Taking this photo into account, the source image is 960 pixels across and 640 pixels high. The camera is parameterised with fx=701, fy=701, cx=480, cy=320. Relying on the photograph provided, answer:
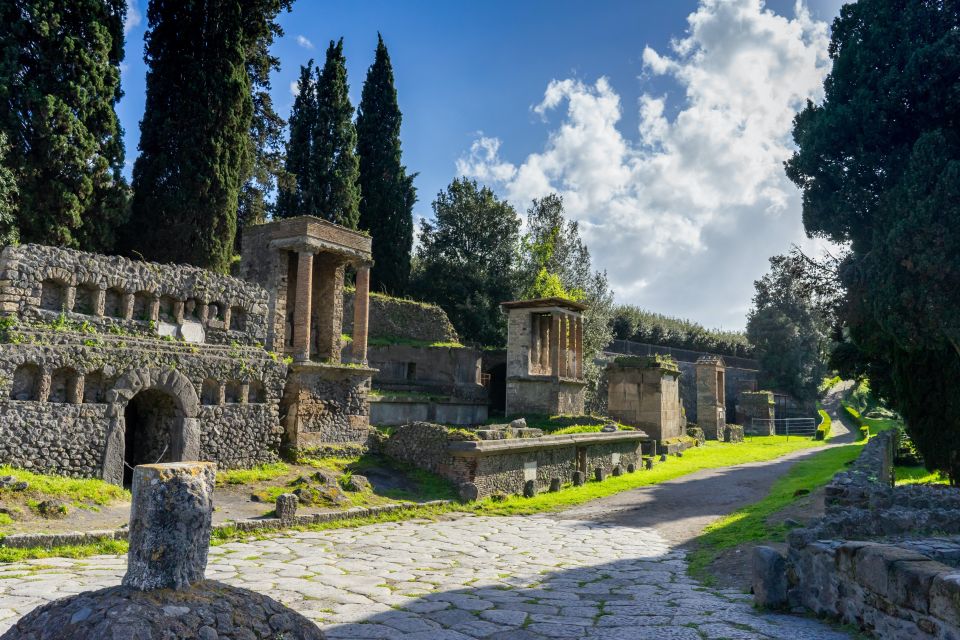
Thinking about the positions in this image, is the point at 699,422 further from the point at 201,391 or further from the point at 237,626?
the point at 237,626

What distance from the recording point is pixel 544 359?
2519cm

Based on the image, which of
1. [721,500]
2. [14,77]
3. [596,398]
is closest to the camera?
[721,500]

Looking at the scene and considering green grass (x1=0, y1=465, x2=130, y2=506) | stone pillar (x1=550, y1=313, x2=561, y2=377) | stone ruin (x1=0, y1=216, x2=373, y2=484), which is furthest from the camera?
stone pillar (x1=550, y1=313, x2=561, y2=377)

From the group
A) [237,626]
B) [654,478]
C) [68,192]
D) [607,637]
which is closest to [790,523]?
[607,637]

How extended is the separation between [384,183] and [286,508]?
23.5 metres

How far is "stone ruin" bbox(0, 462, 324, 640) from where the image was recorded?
126 inches

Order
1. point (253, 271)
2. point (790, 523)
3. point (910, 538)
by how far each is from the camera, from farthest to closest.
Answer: point (253, 271) → point (790, 523) → point (910, 538)

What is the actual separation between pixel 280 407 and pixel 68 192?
324 inches

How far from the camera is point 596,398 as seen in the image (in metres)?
33.1

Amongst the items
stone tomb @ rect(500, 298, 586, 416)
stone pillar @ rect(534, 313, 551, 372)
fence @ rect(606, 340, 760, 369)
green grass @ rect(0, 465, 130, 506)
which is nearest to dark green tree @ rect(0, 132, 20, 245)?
green grass @ rect(0, 465, 130, 506)

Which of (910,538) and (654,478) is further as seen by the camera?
(654,478)

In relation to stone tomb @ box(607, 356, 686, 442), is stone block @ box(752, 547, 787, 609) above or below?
below

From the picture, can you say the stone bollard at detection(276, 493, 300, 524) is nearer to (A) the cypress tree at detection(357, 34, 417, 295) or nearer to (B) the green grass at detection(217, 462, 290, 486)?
(B) the green grass at detection(217, 462, 290, 486)

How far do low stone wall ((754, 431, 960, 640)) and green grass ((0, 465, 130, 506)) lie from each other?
930 cm
